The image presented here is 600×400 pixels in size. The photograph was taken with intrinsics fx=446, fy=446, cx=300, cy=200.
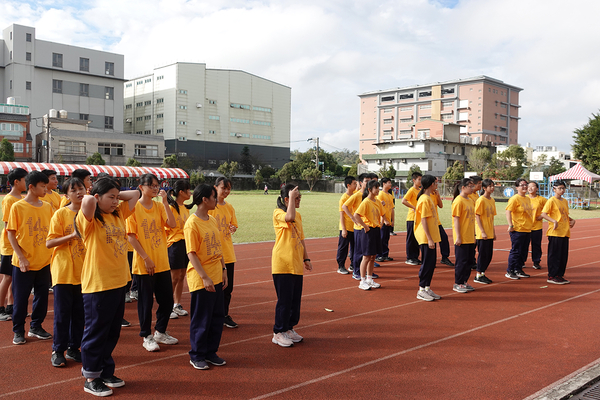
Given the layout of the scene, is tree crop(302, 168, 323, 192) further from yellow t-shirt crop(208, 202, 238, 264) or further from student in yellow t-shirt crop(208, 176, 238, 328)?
student in yellow t-shirt crop(208, 176, 238, 328)

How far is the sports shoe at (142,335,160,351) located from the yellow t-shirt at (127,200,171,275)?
67 centimetres

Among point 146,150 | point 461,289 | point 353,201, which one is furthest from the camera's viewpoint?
point 146,150

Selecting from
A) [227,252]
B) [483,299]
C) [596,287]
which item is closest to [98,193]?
[227,252]

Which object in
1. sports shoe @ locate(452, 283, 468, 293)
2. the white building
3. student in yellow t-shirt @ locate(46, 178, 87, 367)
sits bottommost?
sports shoe @ locate(452, 283, 468, 293)

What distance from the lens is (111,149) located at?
5547 centimetres

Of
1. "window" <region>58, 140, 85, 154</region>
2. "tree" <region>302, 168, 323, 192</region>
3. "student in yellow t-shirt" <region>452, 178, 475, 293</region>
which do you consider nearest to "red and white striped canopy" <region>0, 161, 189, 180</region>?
"window" <region>58, 140, 85, 154</region>

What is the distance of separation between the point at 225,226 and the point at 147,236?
3.36ft

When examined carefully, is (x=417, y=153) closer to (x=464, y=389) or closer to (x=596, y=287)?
(x=596, y=287)

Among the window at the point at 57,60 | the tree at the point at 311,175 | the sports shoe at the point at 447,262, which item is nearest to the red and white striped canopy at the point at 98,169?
the tree at the point at 311,175

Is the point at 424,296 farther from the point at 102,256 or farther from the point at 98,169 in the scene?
the point at 98,169

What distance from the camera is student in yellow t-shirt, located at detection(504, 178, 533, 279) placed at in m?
8.22

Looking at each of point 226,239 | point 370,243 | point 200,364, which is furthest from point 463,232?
point 200,364

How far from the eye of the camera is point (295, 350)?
4.54m

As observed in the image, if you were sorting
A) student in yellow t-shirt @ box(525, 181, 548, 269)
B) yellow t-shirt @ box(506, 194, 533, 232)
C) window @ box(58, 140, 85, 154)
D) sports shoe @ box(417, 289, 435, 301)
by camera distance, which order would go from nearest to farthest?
1. sports shoe @ box(417, 289, 435, 301)
2. yellow t-shirt @ box(506, 194, 533, 232)
3. student in yellow t-shirt @ box(525, 181, 548, 269)
4. window @ box(58, 140, 85, 154)
